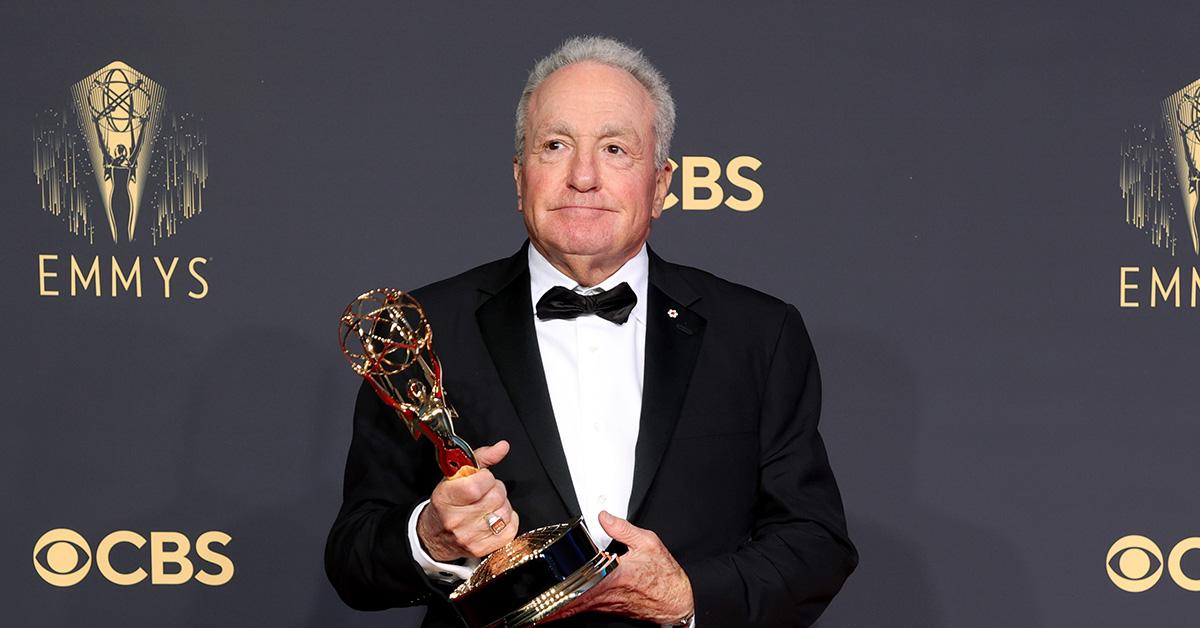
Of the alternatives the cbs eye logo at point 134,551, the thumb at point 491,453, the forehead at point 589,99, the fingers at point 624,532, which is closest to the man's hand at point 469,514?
the thumb at point 491,453

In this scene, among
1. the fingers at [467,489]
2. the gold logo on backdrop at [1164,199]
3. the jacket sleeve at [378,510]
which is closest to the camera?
the fingers at [467,489]

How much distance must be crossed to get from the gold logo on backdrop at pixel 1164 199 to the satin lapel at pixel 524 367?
153 centimetres

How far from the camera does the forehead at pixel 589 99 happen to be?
5.63 feet

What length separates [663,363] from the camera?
1.72 meters

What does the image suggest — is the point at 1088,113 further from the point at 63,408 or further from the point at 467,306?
the point at 63,408

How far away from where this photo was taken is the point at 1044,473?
2748 millimetres

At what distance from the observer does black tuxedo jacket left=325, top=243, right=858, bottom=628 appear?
63.8 inches

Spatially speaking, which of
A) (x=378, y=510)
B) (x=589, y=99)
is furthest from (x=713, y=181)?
(x=378, y=510)

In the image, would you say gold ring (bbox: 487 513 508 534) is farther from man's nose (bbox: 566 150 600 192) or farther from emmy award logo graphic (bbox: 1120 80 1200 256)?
emmy award logo graphic (bbox: 1120 80 1200 256)

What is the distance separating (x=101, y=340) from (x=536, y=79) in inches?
56.0

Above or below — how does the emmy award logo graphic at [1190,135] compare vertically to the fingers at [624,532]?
above

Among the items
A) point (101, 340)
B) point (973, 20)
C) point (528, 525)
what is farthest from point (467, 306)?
point (973, 20)

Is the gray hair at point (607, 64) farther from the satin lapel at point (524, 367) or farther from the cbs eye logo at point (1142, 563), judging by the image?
the cbs eye logo at point (1142, 563)

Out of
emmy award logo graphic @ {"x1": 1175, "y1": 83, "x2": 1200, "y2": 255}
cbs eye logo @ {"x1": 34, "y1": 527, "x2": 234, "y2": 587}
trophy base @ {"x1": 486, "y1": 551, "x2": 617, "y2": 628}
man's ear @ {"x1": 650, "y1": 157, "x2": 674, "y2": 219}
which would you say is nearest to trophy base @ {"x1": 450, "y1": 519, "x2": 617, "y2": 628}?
trophy base @ {"x1": 486, "y1": 551, "x2": 617, "y2": 628}
